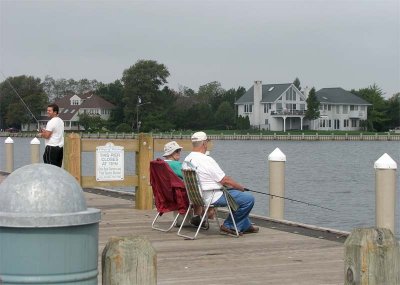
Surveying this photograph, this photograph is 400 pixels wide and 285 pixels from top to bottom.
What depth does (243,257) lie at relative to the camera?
7.73 metres

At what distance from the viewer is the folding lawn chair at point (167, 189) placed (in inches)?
368

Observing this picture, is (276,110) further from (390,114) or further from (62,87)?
(62,87)

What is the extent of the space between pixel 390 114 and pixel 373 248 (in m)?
120

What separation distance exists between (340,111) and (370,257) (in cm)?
11482

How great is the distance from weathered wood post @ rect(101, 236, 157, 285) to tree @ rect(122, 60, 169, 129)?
10518 centimetres

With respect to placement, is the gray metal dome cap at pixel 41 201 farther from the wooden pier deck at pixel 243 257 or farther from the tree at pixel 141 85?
the tree at pixel 141 85

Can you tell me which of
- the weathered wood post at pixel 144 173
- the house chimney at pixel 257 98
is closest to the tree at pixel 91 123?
the house chimney at pixel 257 98

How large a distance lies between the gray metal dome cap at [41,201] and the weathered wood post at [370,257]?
144 cm

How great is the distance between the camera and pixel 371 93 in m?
123

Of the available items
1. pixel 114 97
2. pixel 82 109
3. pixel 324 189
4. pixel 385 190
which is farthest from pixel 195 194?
pixel 114 97

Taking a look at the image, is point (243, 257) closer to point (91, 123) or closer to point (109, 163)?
point (109, 163)

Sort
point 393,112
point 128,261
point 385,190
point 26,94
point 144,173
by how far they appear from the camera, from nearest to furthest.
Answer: point 128,261
point 385,190
point 144,173
point 26,94
point 393,112

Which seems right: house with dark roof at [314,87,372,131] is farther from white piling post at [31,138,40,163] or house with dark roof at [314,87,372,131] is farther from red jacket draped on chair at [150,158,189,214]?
red jacket draped on chair at [150,158,189,214]

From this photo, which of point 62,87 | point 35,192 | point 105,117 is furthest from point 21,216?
point 62,87
